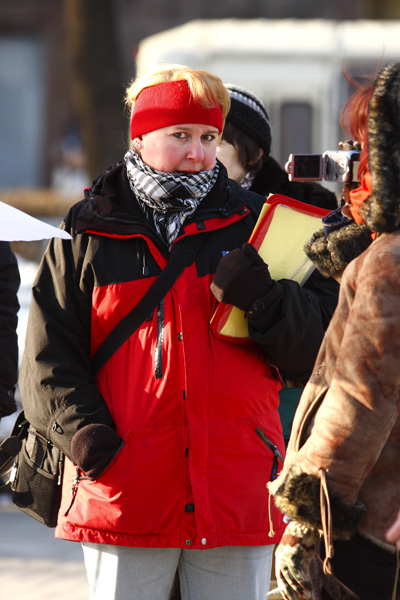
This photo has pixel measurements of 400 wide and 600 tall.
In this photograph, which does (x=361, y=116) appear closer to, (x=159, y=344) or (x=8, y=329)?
(x=159, y=344)

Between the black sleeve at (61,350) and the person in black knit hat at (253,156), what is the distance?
0.93m

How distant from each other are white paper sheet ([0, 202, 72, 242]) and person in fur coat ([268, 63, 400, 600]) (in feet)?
2.45

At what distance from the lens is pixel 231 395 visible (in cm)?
289

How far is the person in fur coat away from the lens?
7.32ft

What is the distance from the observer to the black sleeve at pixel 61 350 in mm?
2893

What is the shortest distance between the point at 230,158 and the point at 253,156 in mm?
95

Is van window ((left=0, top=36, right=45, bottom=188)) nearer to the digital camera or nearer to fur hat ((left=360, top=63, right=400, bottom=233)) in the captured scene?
the digital camera

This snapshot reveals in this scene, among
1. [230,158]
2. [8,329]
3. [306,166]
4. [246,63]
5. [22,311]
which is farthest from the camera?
[246,63]

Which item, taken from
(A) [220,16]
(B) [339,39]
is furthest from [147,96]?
(A) [220,16]

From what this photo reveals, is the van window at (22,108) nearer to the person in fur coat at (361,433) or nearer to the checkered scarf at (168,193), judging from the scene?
the checkered scarf at (168,193)

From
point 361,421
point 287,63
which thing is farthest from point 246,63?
point 361,421

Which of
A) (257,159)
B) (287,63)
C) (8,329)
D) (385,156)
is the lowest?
(287,63)

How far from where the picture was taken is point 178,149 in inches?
120

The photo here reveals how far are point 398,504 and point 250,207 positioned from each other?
1.17 m
